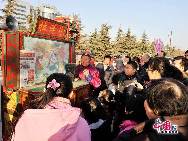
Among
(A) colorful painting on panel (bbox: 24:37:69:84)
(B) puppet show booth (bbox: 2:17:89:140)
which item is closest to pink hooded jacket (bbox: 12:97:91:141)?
(B) puppet show booth (bbox: 2:17:89:140)

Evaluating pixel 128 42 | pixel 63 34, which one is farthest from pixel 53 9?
pixel 63 34

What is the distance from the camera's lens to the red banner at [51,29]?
7.29 m

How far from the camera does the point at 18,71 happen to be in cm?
635

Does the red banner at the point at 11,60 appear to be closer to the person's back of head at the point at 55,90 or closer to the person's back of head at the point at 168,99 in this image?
the person's back of head at the point at 55,90

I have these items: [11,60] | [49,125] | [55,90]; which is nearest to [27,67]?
[11,60]

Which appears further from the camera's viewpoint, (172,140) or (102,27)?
(102,27)

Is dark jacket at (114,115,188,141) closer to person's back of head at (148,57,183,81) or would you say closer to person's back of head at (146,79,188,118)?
person's back of head at (146,79,188,118)

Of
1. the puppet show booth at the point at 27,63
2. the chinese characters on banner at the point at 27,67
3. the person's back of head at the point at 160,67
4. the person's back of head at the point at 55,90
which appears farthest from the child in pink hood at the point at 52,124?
the chinese characters on banner at the point at 27,67

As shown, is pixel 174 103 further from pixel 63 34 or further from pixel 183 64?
pixel 63 34

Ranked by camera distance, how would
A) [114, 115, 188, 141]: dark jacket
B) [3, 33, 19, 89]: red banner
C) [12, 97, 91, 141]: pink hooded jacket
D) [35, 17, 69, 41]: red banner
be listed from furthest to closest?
[35, 17, 69, 41]: red banner → [3, 33, 19, 89]: red banner → [12, 97, 91, 141]: pink hooded jacket → [114, 115, 188, 141]: dark jacket

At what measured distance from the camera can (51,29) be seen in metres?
8.02

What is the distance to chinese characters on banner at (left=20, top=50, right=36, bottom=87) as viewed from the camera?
6441 mm

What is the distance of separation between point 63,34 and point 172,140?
7231 millimetres

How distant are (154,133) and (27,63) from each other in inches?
192
